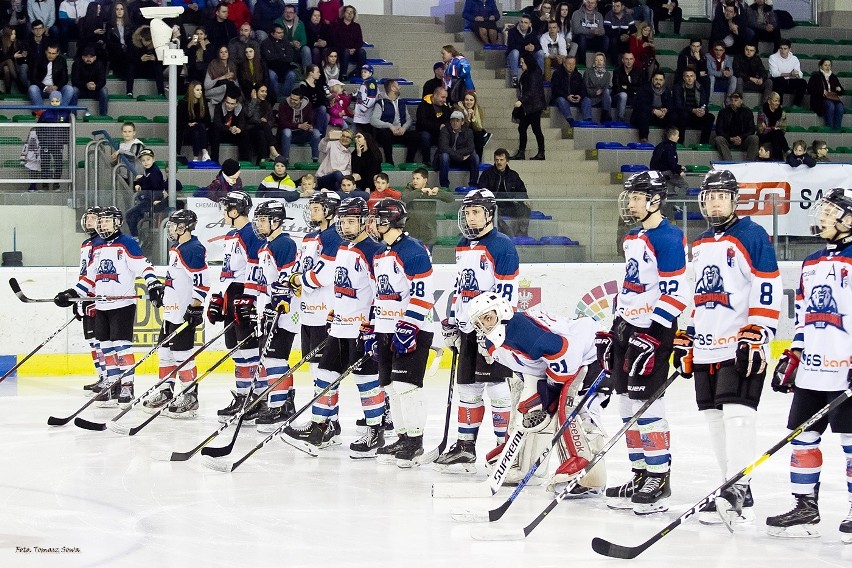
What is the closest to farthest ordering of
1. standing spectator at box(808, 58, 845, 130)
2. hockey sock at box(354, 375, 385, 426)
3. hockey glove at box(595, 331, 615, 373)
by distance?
hockey glove at box(595, 331, 615, 373) < hockey sock at box(354, 375, 385, 426) < standing spectator at box(808, 58, 845, 130)

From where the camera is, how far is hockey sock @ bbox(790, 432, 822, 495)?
4.99 meters

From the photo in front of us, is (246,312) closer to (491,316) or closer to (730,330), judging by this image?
(491,316)

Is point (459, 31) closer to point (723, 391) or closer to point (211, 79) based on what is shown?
point (211, 79)

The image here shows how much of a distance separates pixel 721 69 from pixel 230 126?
606 cm

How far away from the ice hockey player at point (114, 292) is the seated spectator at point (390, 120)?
479cm

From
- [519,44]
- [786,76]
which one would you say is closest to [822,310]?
[519,44]

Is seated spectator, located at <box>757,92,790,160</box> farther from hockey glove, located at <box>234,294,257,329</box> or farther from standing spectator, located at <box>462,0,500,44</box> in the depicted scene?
hockey glove, located at <box>234,294,257,329</box>

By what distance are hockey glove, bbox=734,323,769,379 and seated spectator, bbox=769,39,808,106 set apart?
36.6 feet

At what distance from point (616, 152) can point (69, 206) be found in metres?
6.29

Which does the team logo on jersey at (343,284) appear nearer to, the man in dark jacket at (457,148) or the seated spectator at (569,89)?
the man in dark jacket at (457,148)

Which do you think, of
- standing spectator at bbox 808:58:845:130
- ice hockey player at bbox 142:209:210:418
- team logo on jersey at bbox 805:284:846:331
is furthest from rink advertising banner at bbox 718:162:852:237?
team logo on jersey at bbox 805:284:846:331

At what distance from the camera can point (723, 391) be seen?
529 centimetres

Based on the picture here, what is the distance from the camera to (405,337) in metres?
6.54

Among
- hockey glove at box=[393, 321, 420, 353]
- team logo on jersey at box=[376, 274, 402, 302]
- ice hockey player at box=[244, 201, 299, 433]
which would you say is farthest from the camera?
ice hockey player at box=[244, 201, 299, 433]
